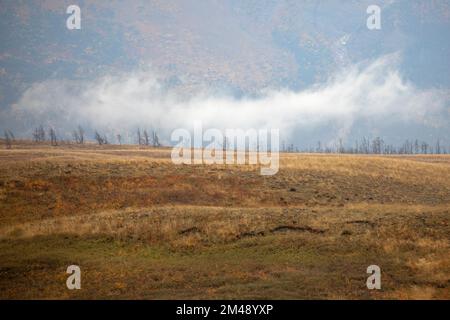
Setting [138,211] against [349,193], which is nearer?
[138,211]

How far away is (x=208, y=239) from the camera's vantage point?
3028 centimetres

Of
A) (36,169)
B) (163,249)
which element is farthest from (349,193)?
(36,169)

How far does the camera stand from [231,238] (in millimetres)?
30156

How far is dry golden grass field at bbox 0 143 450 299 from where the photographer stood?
74.4ft

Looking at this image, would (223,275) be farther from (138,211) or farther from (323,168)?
(323,168)

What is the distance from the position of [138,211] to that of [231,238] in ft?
32.9

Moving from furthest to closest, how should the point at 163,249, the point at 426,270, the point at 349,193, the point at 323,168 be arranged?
1. the point at 323,168
2. the point at 349,193
3. the point at 163,249
4. the point at 426,270

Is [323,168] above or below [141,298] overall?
above

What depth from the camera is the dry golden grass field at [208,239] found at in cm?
2269

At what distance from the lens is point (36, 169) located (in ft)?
167
